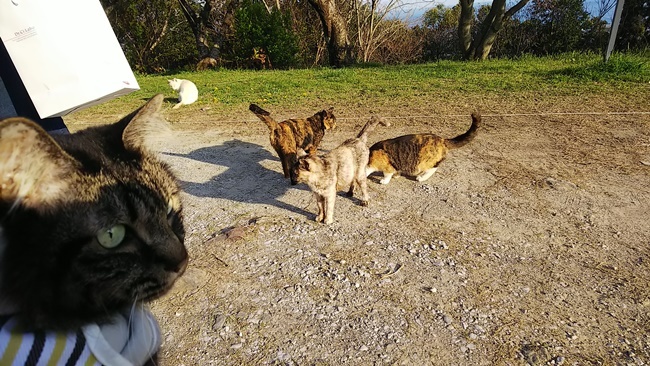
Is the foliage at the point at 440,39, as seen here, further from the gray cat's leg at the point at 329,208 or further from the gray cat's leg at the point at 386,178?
the gray cat's leg at the point at 329,208

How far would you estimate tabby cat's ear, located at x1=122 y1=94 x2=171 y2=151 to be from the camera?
4.46ft

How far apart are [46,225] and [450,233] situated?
9.85 feet

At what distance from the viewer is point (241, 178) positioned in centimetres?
462

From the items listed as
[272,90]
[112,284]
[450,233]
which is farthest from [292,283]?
[272,90]

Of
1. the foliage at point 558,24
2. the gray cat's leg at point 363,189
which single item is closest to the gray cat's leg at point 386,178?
the gray cat's leg at point 363,189

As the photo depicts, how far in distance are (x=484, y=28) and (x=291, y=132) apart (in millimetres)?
10987

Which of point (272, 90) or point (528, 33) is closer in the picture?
point (272, 90)

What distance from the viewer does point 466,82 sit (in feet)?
27.7

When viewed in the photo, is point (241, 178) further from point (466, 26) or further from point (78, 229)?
point (466, 26)

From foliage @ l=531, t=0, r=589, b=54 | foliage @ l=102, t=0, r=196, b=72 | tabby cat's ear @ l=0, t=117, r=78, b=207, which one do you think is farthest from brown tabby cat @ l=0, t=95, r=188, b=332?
foliage @ l=102, t=0, r=196, b=72

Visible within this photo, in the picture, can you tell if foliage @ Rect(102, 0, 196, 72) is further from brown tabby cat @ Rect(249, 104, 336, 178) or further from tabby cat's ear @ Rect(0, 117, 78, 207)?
tabby cat's ear @ Rect(0, 117, 78, 207)

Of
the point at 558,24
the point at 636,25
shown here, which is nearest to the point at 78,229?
the point at 636,25

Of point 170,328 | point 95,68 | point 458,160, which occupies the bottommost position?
point 458,160

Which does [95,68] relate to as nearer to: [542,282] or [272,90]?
[542,282]
